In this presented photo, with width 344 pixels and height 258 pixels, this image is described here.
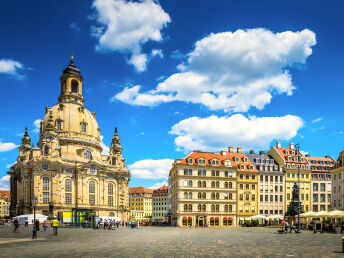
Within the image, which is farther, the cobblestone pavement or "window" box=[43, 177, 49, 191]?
"window" box=[43, 177, 49, 191]

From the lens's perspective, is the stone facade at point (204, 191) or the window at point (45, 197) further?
the window at point (45, 197)

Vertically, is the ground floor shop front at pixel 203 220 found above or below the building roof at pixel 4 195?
above

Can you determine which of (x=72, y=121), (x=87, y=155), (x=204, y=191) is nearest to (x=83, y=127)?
(x=72, y=121)

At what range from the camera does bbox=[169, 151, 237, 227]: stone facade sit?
86875mm

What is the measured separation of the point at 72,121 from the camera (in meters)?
107

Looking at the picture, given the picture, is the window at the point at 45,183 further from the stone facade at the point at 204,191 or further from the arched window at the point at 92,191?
the stone facade at the point at 204,191

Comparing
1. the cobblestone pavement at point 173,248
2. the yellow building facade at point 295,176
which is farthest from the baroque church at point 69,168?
the cobblestone pavement at point 173,248

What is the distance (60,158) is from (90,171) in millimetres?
9494

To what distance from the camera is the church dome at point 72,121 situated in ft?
343

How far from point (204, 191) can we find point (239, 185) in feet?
34.4

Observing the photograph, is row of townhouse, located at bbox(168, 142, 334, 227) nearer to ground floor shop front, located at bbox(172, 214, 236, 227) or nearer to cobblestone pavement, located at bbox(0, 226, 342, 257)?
ground floor shop front, located at bbox(172, 214, 236, 227)

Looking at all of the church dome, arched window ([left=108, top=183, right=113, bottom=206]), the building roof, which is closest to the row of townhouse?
arched window ([left=108, top=183, right=113, bottom=206])

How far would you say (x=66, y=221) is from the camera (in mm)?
74250

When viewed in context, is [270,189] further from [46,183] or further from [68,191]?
[46,183]
